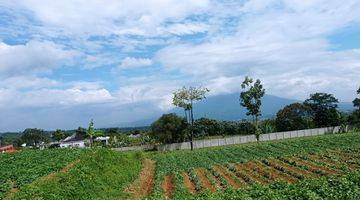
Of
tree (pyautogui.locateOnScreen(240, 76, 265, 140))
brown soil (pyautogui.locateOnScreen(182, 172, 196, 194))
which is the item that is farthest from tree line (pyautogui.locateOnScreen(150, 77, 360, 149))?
brown soil (pyautogui.locateOnScreen(182, 172, 196, 194))

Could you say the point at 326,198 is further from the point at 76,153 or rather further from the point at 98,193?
the point at 76,153

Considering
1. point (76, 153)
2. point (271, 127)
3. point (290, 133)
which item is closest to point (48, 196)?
point (76, 153)

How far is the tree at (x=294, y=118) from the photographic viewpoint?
4077 inches

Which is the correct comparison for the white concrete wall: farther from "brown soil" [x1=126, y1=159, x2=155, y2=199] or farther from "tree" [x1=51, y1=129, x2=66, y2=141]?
"tree" [x1=51, y1=129, x2=66, y2=141]

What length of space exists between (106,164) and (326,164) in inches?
739

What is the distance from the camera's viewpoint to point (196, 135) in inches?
4656

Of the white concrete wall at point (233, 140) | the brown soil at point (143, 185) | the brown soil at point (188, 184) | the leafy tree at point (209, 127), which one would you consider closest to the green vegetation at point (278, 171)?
the brown soil at point (188, 184)

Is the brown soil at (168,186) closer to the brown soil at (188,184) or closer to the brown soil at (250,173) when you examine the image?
the brown soil at (188,184)

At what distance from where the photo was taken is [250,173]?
4078 centimetres

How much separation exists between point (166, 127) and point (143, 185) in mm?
51842

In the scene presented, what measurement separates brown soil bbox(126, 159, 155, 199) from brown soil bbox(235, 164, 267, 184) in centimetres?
792

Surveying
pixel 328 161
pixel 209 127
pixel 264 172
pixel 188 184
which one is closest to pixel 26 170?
pixel 188 184

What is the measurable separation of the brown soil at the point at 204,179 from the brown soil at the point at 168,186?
2.36 metres

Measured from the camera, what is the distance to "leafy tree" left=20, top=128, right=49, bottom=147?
536 feet
